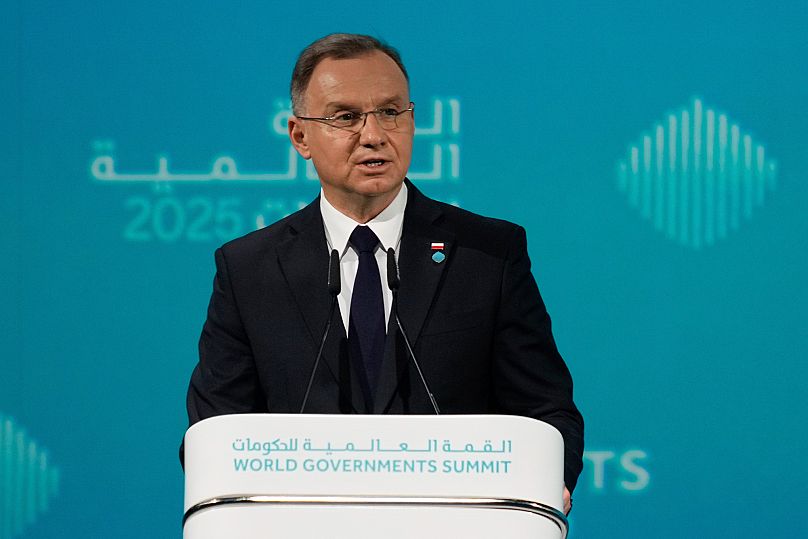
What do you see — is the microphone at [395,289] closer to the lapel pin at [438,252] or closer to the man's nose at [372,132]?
the lapel pin at [438,252]

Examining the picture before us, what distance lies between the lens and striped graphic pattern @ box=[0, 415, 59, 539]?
11.5 ft

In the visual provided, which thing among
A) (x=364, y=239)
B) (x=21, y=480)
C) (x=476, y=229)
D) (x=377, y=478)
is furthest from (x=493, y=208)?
(x=377, y=478)

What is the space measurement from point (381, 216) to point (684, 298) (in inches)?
42.6

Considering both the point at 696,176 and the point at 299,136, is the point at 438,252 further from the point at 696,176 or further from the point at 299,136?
the point at 696,176

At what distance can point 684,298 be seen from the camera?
10.7 ft

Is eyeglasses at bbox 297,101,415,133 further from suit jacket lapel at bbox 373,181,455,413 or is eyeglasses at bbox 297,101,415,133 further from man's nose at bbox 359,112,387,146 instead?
suit jacket lapel at bbox 373,181,455,413

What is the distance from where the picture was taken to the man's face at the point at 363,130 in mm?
2400

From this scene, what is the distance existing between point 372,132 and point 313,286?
0.31 m

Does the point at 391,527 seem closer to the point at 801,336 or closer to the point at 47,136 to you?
the point at 801,336

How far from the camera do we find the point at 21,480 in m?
3.51

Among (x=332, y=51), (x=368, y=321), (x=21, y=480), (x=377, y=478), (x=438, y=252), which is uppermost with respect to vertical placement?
(x=332, y=51)

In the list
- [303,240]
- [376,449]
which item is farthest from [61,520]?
[376,449]

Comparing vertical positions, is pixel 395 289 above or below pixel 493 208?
below

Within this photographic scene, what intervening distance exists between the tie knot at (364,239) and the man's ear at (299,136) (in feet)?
0.63
